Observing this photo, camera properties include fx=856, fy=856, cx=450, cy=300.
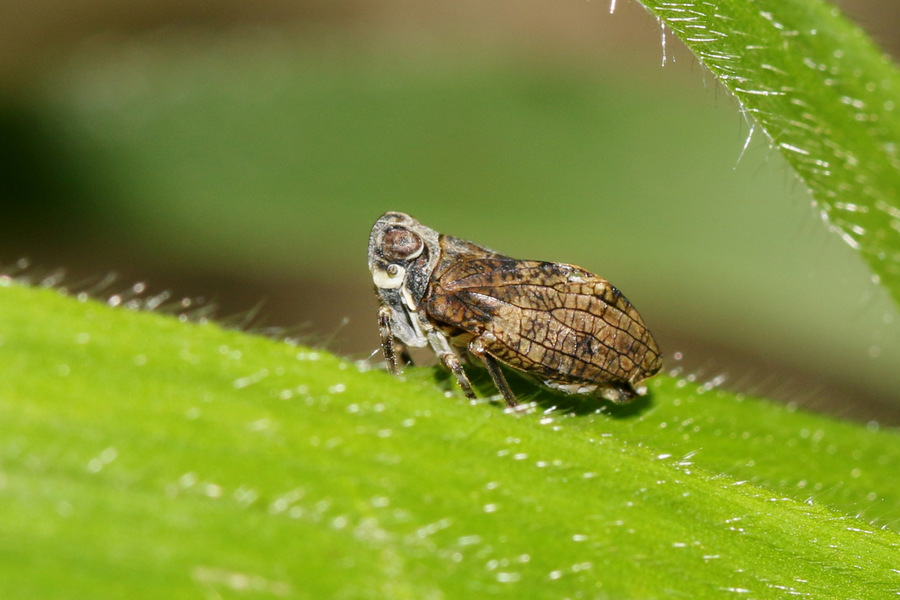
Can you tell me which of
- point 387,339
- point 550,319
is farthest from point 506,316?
point 387,339

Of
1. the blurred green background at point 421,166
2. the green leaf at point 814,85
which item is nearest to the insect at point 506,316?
the green leaf at point 814,85

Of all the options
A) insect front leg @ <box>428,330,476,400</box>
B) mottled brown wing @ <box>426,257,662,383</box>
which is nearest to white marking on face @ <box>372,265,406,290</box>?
mottled brown wing @ <box>426,257,662,383</box>

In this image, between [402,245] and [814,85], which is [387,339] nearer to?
[402,245]

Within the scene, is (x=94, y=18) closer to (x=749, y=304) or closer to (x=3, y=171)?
(x=3, y=171)

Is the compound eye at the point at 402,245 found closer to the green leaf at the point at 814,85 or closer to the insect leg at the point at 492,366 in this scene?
the insect leg at the point at 492,366

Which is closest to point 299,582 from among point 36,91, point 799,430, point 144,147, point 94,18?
point 799,430
